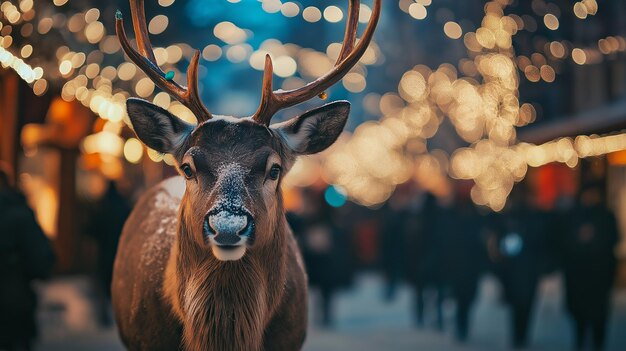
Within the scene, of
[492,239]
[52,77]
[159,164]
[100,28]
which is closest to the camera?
[52,77]

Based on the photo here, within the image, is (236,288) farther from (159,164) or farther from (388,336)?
(159,164)

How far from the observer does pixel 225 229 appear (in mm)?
3826

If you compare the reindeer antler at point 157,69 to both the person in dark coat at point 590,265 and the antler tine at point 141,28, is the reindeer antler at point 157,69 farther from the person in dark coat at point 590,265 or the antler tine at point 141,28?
the person in dark coat at point 590,265

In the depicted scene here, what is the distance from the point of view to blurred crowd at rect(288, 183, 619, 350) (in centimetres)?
995

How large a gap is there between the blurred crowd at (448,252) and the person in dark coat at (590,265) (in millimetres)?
13

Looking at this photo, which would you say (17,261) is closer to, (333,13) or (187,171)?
(187,171)

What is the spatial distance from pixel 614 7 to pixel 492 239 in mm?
4435

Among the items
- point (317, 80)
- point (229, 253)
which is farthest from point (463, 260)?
point (229, 253)

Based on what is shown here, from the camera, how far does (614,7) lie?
12859mm

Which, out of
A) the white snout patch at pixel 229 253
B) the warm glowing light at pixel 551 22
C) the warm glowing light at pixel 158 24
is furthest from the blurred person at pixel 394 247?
the white snout patch at pixel 229 253

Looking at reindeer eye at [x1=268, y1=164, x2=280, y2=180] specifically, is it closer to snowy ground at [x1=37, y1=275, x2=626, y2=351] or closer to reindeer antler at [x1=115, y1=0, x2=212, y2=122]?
reindeer antler at [x1=115, y1=0, x2=212, y2=122]

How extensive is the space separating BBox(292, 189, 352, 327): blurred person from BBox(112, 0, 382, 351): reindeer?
24.0 feet

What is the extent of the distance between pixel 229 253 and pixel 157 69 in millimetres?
1518

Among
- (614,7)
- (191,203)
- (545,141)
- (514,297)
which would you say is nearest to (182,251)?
(191,203)
